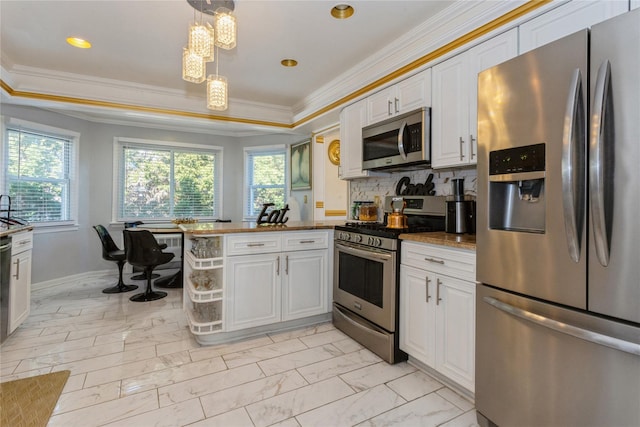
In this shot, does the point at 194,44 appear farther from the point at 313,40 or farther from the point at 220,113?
the point at 220,113

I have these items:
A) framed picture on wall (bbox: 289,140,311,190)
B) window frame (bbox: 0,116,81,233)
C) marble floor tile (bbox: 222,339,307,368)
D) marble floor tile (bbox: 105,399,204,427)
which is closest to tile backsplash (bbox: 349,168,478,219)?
framed picture on wall (bbox: 289,140,311,190)

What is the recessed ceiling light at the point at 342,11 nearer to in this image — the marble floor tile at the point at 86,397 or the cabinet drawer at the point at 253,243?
the cabinet drawer at the point at 253,243

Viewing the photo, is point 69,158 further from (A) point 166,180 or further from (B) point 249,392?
(B) point 249,392

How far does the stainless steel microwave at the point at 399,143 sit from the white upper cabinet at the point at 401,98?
0.29 feet

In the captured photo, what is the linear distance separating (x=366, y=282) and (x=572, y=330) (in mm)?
1470

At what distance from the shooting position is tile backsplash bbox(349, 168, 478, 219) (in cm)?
249

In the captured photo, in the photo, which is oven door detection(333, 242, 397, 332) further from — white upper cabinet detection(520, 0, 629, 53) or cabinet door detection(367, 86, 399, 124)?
white upper cabinet detection(520, 0, 629, 53)

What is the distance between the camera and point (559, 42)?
1.30m

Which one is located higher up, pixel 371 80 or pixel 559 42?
pixel 371 80

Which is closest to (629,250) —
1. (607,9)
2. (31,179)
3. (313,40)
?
(607,9)

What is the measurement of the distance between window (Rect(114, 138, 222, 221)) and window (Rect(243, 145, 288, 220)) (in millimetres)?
511

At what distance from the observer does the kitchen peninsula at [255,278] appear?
261cm

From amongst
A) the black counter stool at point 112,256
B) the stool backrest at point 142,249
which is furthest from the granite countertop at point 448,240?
the black counter stool at point 112,256

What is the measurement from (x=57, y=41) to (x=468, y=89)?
3459 mm
